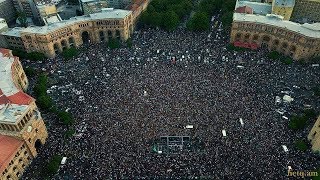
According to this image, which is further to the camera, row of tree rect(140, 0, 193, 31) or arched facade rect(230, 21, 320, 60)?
row of tree rect(140, 0, 193, 31)

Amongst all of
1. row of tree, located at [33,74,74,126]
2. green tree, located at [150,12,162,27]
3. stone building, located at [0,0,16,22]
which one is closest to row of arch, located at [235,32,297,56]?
green tree, located at [150,12,162,27]

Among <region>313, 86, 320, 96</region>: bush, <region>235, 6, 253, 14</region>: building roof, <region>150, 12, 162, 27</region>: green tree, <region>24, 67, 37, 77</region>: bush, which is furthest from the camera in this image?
<region>150, 12, 162, 27</region>: green tree

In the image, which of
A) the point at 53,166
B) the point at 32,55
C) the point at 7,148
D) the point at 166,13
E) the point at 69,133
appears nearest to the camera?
the point at 7,148

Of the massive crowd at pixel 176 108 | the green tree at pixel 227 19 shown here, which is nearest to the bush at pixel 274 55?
the massive crowd at pixel 176 108

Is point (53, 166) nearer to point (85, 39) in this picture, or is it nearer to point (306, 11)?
point (85, 39)

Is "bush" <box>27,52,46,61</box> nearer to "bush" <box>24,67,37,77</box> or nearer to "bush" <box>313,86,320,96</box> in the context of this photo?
"bush" <box>24,67,37,77</box>

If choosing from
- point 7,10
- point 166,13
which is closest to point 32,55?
point 7,10
